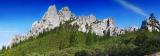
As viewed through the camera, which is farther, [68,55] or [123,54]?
[68,55]

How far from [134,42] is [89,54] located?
3531 centimetres

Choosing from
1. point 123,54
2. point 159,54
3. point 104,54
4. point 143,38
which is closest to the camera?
point 159,54

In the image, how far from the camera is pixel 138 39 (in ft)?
601

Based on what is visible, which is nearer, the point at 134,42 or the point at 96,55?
the point at 96,55

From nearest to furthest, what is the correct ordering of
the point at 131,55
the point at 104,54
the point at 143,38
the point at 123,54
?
the point at 131,55, the point at 123,54, the point at 104,54, the point at 143,38

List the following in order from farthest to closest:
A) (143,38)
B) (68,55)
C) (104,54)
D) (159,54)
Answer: (143,38) → (68,55) → (104,54) → (159,54)

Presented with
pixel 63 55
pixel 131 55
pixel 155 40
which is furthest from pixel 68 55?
pixel 131 55

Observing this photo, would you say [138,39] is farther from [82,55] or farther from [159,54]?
[159,54]

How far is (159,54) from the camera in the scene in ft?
218

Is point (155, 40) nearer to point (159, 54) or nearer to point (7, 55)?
point (7, 55)

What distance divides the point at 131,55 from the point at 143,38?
68443 mm

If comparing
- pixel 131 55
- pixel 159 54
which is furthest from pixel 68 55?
pixel 159 54

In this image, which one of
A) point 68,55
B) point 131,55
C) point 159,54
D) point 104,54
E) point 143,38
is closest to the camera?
point 159,54

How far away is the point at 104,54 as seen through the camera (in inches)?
5807
